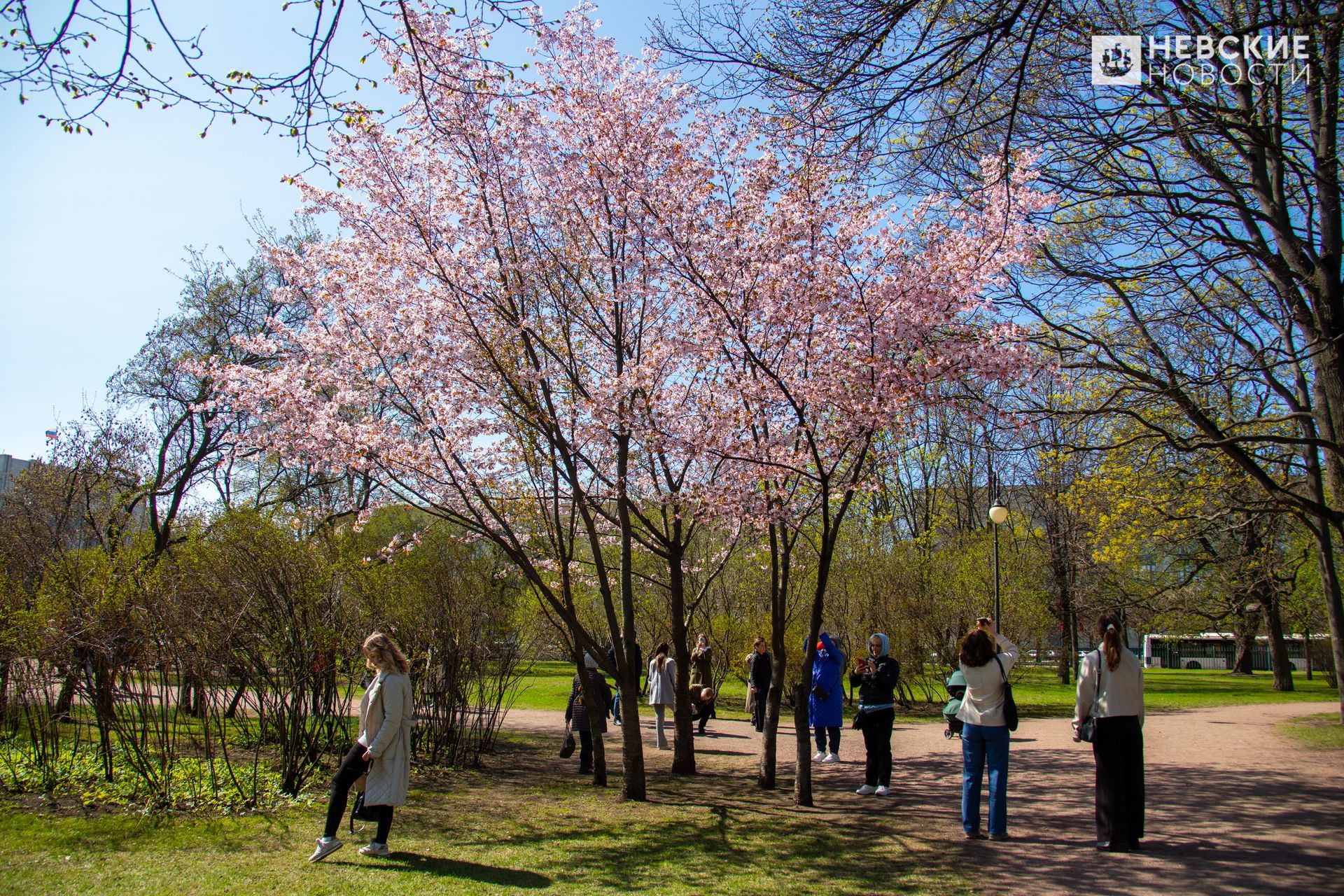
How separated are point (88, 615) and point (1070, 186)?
1048cm

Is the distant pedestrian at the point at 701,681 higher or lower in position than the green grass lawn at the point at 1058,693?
higher

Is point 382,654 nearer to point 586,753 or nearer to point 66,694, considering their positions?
point 66,694

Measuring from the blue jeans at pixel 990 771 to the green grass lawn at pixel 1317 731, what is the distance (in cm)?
844

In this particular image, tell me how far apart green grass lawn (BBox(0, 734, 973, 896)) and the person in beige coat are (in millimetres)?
229

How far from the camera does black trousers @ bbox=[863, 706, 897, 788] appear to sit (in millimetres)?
8719

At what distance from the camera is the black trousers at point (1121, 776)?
615 centimetres

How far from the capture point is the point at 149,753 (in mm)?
8375

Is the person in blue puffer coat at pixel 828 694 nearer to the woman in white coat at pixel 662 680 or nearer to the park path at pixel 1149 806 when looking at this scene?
the park path at pixel 1149 806

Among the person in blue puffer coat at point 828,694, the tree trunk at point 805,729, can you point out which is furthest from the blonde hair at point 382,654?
the person in blue puffer coat at point 828,694

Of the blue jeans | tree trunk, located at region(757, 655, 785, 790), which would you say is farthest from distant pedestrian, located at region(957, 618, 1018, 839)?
tree trunk, located at region(757, 655, 785, 790)

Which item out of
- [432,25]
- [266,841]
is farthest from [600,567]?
[432,25]

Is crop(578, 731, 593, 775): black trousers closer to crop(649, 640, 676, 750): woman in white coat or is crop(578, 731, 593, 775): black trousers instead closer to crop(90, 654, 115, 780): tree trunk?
crop(649, 640, 676, 750): woman in white coat

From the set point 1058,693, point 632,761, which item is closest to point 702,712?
point 632,761

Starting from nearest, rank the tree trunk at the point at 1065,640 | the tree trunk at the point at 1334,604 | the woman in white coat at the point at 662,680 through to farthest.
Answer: the woman in white coat at the point at 662,680 < the tree trunk at the point at 1334,604 < the tree trunk at the point at 1065,640
